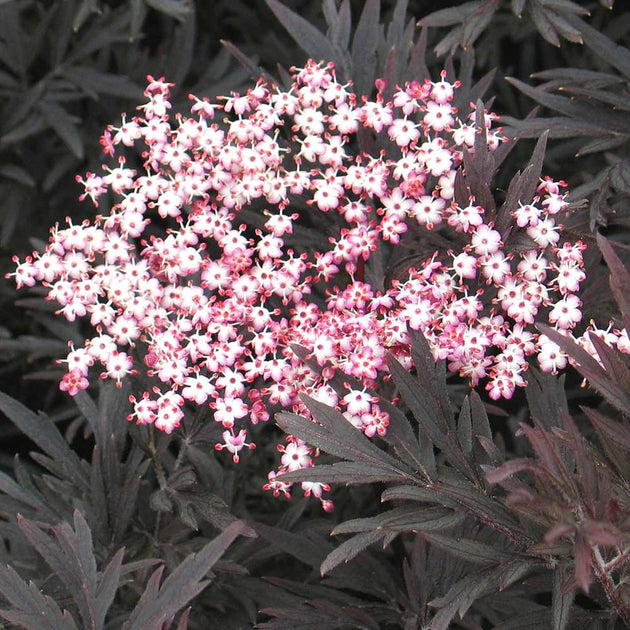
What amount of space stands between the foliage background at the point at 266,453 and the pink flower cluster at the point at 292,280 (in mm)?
65

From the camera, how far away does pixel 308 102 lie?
1114mm

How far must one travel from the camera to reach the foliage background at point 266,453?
2.77 ft

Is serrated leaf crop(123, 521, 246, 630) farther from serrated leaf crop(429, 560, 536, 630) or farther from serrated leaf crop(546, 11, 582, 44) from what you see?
serrated leaf crop(546, 11, 582, 44)

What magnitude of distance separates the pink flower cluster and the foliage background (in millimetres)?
65

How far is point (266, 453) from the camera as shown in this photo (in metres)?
1.50

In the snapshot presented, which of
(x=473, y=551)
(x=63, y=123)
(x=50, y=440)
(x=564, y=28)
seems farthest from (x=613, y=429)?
(x=63, y=123)

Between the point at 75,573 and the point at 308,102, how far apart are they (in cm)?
60

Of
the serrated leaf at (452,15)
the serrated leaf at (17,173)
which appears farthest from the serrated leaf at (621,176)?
the serrated leaf at (17,173)

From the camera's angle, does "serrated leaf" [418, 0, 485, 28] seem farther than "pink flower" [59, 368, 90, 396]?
Yes

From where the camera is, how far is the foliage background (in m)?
0.84

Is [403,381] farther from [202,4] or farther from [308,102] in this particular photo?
[202,4]

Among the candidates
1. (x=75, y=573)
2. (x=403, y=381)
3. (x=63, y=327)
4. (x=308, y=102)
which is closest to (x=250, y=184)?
(x=308, y=102)

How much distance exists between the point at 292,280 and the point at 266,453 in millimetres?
547

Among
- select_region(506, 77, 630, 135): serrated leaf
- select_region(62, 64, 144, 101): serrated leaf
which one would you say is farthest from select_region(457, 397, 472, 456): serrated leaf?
select_region(62, 64, 144, 101): serrated leaf
